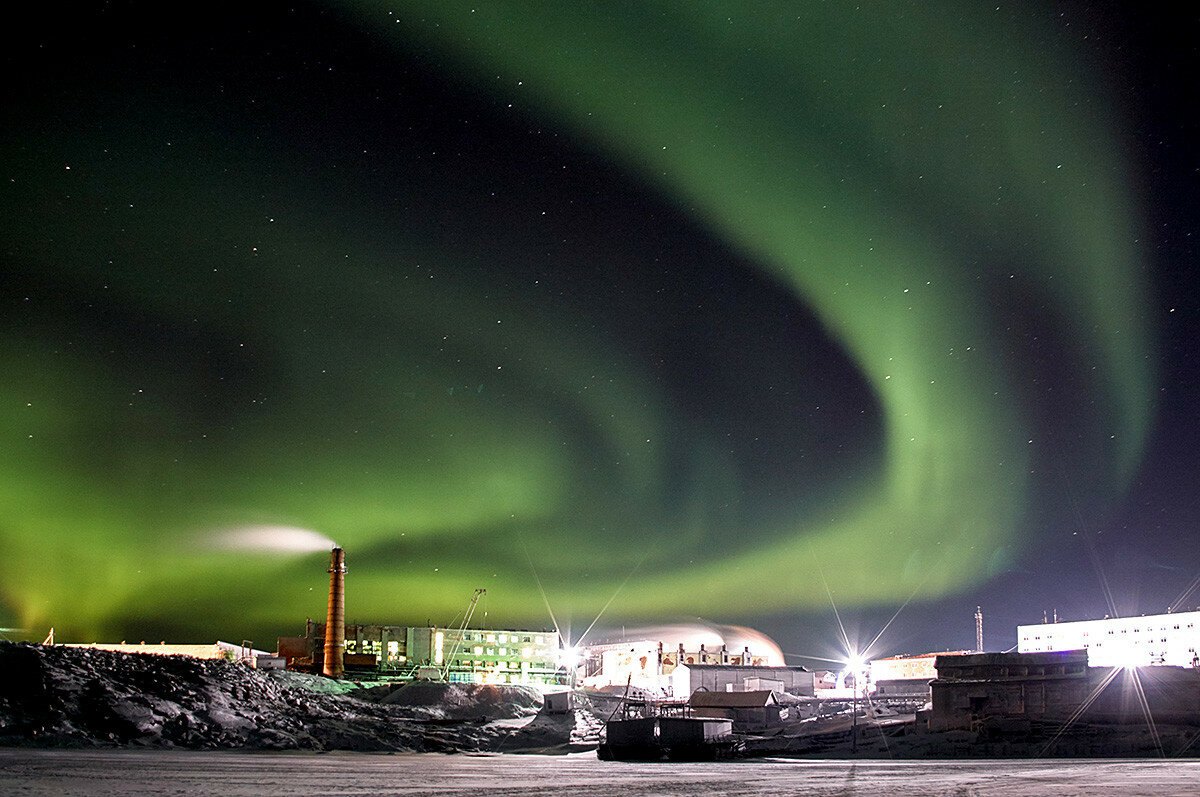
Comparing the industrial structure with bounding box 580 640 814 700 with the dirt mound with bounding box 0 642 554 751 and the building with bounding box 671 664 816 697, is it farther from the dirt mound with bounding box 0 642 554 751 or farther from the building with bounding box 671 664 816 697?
the dirt mound with bounding box 0 642 554 751

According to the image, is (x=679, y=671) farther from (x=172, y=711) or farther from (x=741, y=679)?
(x=172, y=711)

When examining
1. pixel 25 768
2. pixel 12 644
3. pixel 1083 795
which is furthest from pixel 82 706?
pixel 1083 795

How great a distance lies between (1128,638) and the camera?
12950 cm

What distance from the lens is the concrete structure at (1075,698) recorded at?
6103 cm

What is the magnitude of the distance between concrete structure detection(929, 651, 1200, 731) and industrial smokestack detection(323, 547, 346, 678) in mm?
71404

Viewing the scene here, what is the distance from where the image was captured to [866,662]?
500 ft

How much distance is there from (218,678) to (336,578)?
1954 inches

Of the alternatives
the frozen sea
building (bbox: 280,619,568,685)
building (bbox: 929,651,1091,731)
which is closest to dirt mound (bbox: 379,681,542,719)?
building (bbox: 280,619,568,685)

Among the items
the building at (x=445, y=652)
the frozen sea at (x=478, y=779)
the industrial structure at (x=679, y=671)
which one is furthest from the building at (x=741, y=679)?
the frozen sea at (x=478, y=779)

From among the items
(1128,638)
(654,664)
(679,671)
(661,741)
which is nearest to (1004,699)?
(661,741)

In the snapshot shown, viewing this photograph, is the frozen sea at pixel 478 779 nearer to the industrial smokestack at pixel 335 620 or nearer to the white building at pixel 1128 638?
the industrial smokestack at pixel 335 620

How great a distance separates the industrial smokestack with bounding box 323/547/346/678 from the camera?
351 feet

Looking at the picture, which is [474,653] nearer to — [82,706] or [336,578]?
[336,578]

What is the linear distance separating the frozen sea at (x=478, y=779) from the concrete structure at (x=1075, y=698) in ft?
94.3
